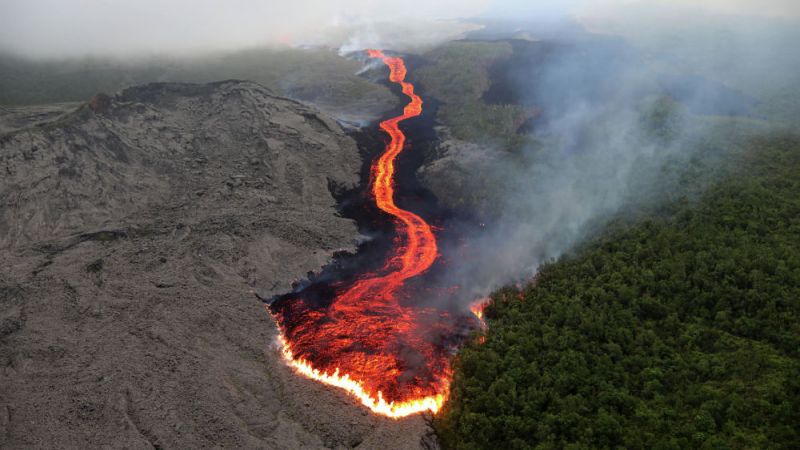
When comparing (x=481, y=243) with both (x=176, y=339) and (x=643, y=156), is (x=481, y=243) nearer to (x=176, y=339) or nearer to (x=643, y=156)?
(x=643, y=156)

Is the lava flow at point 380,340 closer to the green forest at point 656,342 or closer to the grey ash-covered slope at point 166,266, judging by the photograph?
the grey ash-covered slope at point 166,266

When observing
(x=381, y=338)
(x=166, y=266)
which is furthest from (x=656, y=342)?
(x=166, y=266)

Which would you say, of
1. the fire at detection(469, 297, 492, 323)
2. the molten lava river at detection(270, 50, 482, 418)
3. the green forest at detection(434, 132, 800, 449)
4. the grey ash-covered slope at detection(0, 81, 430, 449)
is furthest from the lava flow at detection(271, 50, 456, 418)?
the green forest at detection(434, 132, 800, 449)

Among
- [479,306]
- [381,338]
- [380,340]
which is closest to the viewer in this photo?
[380,340]

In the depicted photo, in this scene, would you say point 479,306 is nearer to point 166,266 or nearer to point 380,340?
point 380,340

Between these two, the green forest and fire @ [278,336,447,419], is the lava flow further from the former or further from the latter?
the green forest
